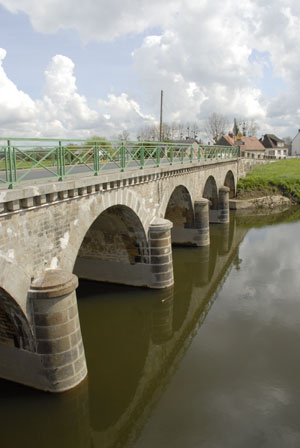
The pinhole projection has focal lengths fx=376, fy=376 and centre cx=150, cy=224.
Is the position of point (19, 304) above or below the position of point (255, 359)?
above

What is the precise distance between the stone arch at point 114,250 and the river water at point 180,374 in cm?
57

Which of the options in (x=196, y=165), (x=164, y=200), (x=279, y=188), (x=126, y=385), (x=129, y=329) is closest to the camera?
(x=126, y=385)

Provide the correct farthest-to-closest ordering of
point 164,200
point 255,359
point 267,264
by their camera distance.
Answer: point 267,264
point 164,200
point 255,359

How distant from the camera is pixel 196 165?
70.3 ft

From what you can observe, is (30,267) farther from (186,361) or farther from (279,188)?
(279,188)

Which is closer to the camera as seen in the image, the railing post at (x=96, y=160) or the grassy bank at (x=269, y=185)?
the railing post at (x=96, y=160)

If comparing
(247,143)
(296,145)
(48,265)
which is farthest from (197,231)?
(296,145)

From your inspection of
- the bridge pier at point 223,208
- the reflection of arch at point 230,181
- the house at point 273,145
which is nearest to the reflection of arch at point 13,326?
the bridge pier at point 223,208

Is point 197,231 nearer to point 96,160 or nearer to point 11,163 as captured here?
point 96,160

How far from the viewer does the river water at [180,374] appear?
8258mm

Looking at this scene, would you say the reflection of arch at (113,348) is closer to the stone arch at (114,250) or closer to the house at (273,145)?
the stone arch at (114,250)

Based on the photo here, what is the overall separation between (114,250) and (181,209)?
7161 mm

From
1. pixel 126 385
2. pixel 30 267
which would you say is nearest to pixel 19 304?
pixel 30 267

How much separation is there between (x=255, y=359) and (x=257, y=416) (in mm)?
2400
